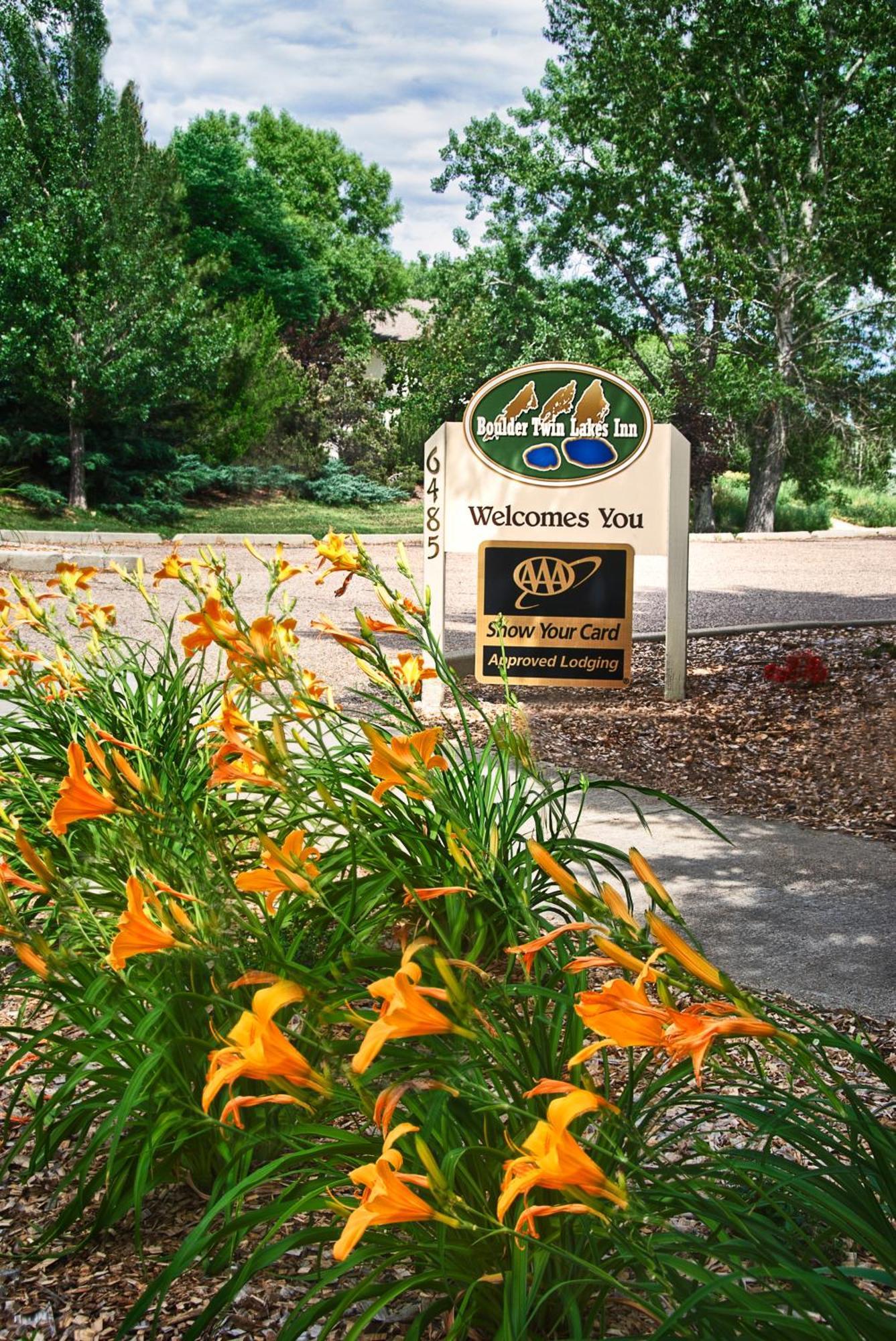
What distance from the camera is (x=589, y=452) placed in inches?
280

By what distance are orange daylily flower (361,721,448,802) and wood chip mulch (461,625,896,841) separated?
357 centimetres

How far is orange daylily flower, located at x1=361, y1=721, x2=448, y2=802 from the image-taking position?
1.56m

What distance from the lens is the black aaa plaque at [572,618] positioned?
701 cm

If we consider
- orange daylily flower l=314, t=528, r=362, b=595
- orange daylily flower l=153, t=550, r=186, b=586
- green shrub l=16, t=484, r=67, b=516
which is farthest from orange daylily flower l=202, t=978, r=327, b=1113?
green shrub l=16, t=484, r=67, b=516

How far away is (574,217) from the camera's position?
28.3m

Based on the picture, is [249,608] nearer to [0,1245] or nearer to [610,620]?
[610,620]

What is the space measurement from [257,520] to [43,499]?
14.3 ft

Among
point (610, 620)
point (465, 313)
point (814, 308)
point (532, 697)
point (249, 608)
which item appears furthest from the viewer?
point (465, 313)

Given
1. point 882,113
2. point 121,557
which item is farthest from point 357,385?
point 121,557

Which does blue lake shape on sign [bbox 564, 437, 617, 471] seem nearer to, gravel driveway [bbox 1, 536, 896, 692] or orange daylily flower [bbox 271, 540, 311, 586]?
gravel driveway [bbox 1, 536, 896, 692]

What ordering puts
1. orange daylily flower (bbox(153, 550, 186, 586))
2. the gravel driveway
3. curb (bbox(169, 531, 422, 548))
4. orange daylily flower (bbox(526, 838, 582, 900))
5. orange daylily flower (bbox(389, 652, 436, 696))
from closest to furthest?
1. orange daylily flower (bbox(526, 838, 582, 900))
2. orange daylily flower (bbox(389, 652, 436, 696))
3. orange daylily flower (bbox(153, 550, 186, 586))
4. the gravel driveway
5. curb (bbox(169, 531, 422, 548))

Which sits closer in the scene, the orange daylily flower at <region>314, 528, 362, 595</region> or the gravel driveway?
the orange daylily flower at <region>314, 528, 362, 595</region>

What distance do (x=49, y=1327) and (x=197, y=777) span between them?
1.44 metres

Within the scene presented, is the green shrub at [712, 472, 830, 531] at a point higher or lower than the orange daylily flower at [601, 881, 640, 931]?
higher
